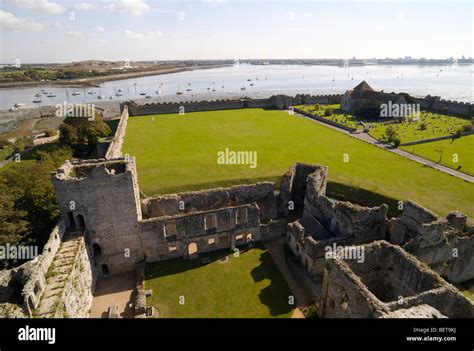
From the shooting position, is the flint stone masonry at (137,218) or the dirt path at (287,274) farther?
the flint stone masonry at (137,218)

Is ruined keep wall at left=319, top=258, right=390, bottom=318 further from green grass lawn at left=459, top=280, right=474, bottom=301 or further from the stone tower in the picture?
the stone tower

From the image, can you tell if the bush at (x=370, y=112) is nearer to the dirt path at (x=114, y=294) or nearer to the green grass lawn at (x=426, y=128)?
the green grass lawn at (x=426, y=128)

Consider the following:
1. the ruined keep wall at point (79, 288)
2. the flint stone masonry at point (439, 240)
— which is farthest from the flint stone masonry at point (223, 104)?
the flint stone masonry at point (439, 240)

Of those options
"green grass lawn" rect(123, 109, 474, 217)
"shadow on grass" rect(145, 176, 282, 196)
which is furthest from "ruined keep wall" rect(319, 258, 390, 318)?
"shadow on grass" rect(145, 176, 282, 196)

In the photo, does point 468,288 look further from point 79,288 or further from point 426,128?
point 426,128

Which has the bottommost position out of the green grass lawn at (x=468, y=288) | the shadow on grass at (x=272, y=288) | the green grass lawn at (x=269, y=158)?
the green grass lawn at (x=468, y=288)
